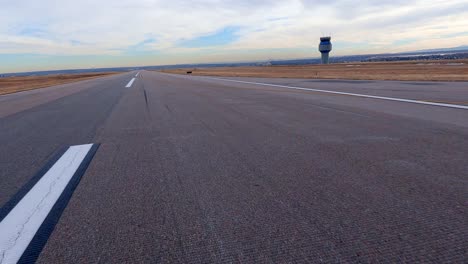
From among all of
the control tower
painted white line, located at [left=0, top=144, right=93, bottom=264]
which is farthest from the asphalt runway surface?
the control tower

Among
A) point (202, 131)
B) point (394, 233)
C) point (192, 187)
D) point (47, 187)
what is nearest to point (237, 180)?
point (192, 187)

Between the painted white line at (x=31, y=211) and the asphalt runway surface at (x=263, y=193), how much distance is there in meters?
0.20

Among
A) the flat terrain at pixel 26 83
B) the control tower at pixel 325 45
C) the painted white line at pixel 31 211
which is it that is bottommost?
the flat terrain at pixel 26 83

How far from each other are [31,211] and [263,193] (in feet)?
7.74

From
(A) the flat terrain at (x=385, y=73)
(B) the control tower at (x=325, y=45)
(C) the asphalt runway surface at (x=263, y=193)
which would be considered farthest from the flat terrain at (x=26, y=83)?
(B) the control tower at (x=325, y=45)

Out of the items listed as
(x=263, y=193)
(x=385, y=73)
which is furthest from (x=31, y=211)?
(x=385, y=73)

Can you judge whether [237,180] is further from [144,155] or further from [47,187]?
[47,187]

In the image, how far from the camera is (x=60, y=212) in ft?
10.5

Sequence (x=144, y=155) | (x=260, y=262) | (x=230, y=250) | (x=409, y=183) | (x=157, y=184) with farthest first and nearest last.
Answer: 1. (x=144, y=155)
2. (x=157, y=184)
3. (x=409, y=183)
4. (x=230, y=250)
5. (x=260, y=262)

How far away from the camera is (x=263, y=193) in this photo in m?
3.47

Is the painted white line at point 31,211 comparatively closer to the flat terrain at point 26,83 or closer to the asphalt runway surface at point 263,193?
the asphalt runway surface at point 263,193

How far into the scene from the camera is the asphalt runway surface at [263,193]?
2451 mm

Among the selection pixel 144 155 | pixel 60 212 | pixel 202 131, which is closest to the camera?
pixel 60 212

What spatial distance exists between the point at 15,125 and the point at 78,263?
27.8ft
